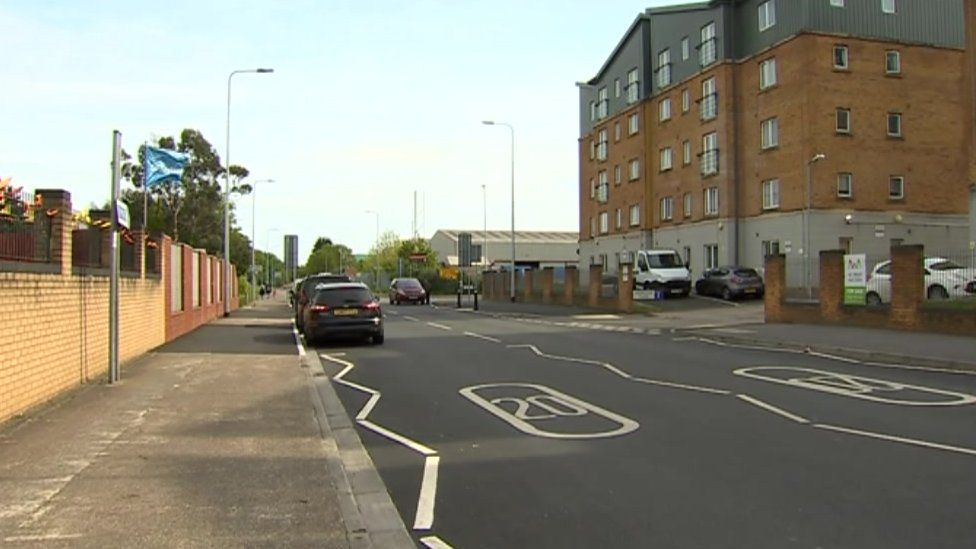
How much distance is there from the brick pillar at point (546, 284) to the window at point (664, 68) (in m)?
14.1

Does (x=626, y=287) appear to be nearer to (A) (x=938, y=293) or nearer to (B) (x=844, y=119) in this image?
(A) (x=938, y=293)

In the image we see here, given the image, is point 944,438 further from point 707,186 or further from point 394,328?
point 707,186

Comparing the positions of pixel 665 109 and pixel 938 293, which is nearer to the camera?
pixel 938 293

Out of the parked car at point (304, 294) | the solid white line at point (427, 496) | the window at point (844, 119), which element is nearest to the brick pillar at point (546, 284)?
the window at point (844, 119)

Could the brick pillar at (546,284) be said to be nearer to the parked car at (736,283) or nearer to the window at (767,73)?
the parked car at (736,283)

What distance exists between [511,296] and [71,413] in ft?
140

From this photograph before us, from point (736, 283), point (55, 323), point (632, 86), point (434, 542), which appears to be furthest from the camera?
point (632, 86)

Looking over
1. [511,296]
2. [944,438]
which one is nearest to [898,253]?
[944,438]

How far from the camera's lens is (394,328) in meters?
26.7

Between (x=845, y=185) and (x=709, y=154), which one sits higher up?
(x=709, y=154)

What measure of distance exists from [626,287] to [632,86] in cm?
2460

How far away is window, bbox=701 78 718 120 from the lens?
45.6 m

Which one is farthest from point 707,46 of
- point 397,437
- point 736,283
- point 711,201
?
point 397,437

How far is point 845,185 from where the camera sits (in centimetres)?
3975
